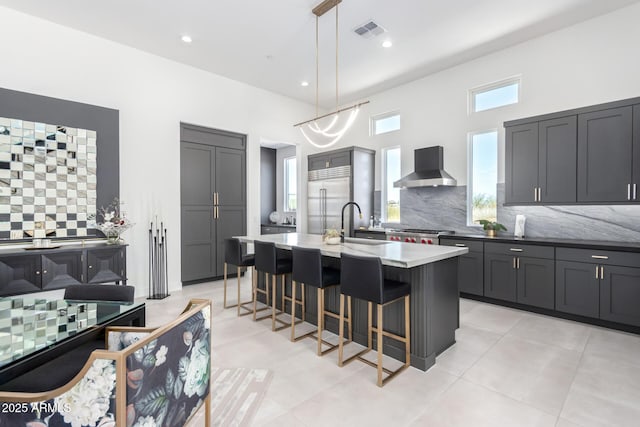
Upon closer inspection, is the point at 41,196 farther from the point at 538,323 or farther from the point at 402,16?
the point at 538,323

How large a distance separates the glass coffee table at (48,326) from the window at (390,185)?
4.99m

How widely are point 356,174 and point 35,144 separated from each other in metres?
4.79

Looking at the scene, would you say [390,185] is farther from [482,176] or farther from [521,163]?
[521,163]

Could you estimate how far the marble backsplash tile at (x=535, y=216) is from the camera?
377cm

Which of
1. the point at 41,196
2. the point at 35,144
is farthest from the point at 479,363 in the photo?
the point at 35,144

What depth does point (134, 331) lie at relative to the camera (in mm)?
1544

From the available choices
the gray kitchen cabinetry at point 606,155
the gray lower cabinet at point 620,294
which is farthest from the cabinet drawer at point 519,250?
the gray kitchen cabinetry at point 606,155

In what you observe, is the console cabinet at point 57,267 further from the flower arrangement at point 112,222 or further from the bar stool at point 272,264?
the bar stool at point 272,264

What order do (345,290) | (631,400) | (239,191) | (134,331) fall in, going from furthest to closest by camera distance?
(239,191), (345,290), (631,400), (134,331)

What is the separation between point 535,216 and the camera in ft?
14.4

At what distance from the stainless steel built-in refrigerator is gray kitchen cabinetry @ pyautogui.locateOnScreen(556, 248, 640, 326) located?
134 inches

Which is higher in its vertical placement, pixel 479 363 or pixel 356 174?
pixel 356 174

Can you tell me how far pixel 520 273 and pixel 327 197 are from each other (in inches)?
146

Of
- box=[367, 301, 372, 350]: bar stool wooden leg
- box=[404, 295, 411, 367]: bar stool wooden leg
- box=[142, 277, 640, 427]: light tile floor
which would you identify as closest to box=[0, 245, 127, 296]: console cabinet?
box=[142, 277, 640, 427]: light tile floor
